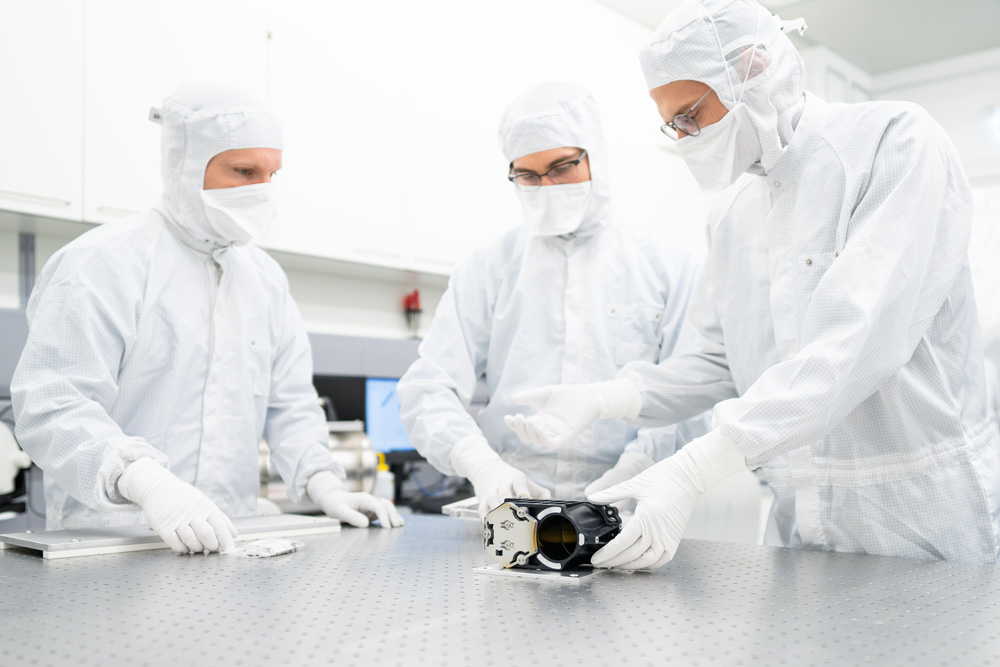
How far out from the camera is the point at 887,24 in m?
3.58

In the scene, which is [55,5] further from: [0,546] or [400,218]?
[0,546]

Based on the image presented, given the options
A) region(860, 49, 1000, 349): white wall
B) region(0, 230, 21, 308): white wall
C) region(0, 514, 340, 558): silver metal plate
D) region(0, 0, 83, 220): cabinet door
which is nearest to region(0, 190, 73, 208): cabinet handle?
region(0, 0, 83, 220): cabinet door

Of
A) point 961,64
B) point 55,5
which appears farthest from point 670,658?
point 961,64

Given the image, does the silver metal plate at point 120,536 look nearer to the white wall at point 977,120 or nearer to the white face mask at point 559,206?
the white face mask at point 559,206

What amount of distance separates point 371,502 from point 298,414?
0.26 m

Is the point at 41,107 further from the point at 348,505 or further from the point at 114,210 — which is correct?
the point at 348,505

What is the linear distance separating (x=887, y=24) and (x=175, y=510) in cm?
358

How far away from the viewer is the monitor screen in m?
2.66

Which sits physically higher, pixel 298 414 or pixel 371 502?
pixel 298 414

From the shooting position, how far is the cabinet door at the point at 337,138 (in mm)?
2377

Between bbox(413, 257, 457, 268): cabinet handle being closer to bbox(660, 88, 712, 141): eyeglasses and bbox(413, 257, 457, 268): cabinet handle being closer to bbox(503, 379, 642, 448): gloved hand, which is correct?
bbox(503, 379, 642, 448): gloved hand

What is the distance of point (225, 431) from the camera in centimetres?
154

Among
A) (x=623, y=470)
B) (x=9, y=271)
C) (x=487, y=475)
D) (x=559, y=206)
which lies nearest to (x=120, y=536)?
(x=487, y=475)

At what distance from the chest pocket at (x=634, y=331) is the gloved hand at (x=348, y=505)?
1.75ft
